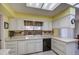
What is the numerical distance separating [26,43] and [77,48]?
743 millimetres

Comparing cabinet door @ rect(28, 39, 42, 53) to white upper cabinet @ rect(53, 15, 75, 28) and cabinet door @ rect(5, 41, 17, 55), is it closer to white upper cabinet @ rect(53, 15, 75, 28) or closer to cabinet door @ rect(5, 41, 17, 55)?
cabinet door @ rect(5, 41, 17, 55)

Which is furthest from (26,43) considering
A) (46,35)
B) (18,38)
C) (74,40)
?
(74,40)

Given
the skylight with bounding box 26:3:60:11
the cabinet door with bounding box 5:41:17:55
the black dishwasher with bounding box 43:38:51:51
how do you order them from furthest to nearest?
the black dishwasher with bounding box 43:38:51:51, the cabinet door with bounding box 5:41:17:55, the skylight with bounding box 26:3:60:11

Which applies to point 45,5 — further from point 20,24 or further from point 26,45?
point 26,45

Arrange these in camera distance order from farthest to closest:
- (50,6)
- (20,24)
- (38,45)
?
1. (38,45)
2. (20,24)
3. (50,6)

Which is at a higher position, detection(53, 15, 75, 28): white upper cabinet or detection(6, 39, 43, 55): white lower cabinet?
detection(53, 15, 75, 28): white upper cabinet

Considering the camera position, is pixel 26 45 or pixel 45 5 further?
pixel 26 45

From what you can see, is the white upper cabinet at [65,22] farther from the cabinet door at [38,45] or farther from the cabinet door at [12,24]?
the cabinet door at [12,24]

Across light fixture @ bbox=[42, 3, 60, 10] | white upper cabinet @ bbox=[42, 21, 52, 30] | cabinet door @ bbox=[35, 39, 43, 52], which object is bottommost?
cabinet door @ bbox=[35, 39, 43, 52]

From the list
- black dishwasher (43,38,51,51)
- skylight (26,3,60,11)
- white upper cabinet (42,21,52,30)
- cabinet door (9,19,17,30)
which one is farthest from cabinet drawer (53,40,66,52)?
cabinet door (9,19,17,30)

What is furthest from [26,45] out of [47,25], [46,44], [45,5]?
[45,5]

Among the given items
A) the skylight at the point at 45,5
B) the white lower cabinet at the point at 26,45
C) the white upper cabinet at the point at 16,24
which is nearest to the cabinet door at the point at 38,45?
the white lower cabinet at the point at 26,45

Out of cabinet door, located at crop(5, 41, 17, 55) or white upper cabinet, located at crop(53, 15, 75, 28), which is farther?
cabinet door, located at crop(5, 41, 17, 55)

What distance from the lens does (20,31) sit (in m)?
1.25
